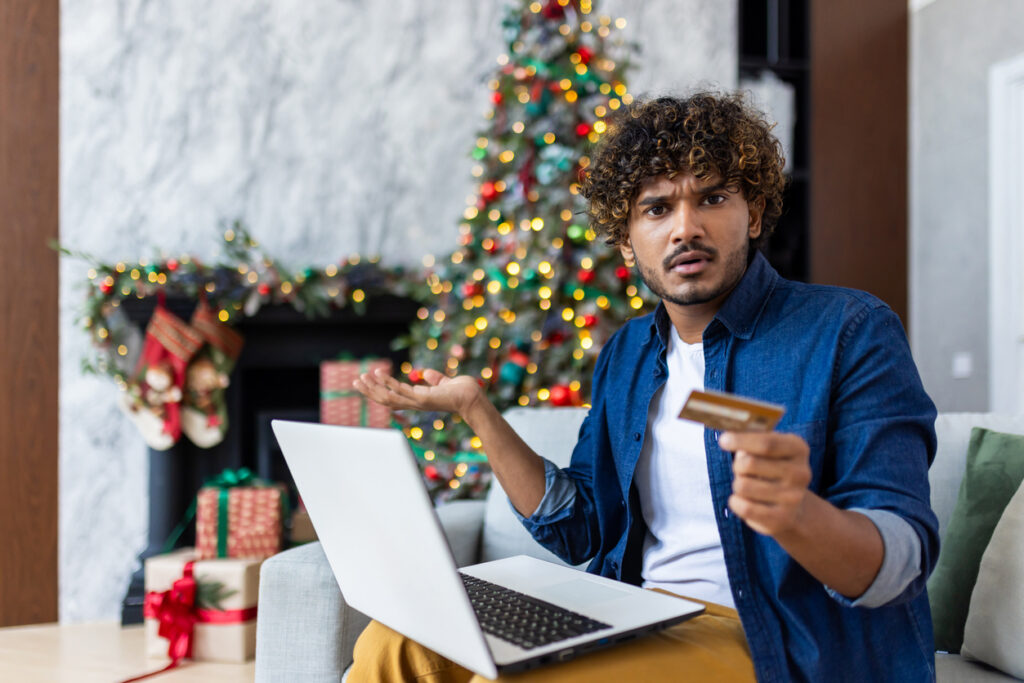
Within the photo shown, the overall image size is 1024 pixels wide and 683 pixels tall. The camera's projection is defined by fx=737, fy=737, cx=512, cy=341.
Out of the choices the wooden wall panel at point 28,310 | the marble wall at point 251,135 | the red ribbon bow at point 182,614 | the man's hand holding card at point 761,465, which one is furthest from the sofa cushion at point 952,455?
the wooden wall panel at point 28,310

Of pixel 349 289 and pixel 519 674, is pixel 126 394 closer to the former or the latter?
pixel 349 289

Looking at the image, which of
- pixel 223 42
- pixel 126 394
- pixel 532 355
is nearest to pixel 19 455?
pixel 126 394

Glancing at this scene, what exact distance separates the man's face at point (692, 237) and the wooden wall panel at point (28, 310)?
2.36 m

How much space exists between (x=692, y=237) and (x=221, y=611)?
1734 mm

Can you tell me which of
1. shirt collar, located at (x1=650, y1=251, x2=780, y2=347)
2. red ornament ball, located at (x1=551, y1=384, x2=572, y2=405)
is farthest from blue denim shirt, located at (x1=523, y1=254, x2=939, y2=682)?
red ornament ball, located at (x1=551, y1=384, x2=572, y2=405)

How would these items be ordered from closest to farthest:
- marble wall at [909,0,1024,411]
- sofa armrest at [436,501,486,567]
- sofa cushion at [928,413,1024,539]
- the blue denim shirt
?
1. the blue denim shirt
2. sofa cushion at [928,413,1024,539]
3. sofa armrest at [436,501,486,567]
4. marble wall at [909,0,1024,411]

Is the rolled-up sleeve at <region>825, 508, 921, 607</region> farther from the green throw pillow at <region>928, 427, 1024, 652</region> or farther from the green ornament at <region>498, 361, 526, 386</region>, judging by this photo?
the green ornament at <region>498, 361, 526, 386</region>

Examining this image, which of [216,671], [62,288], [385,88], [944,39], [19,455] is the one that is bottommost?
[216,671]

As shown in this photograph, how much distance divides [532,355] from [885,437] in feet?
4.77

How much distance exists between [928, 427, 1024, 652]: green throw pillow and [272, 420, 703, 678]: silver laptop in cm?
63

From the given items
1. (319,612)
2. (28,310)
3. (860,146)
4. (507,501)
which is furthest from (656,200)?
(860,146)

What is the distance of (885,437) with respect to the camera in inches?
32.2

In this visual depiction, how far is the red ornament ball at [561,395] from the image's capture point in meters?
2.14

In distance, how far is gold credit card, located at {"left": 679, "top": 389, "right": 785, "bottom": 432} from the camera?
572mm
